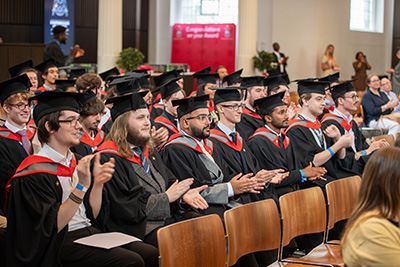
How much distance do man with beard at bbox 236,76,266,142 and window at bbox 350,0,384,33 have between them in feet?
48.2

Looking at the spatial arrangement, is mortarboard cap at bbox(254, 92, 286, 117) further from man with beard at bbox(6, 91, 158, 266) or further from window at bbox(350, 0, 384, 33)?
window at bbox(350, 0, 384, 33)

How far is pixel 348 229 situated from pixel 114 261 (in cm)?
164

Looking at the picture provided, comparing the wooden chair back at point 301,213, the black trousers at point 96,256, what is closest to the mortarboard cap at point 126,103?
the black trousers at point 96,256

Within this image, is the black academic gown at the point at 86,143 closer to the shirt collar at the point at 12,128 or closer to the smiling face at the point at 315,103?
the shirt collar at the point at 12,128

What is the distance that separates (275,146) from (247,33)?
11.1m

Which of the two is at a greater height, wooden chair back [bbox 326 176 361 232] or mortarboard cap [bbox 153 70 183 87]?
mortarboard cap [bbox 153 70 183 87]

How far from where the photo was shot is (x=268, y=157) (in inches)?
231

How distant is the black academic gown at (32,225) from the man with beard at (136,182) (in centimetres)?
57

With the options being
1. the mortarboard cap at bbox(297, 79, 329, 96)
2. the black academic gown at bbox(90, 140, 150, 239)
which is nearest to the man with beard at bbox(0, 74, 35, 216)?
the black academic gown at bbox(90, 140, 150, 239)

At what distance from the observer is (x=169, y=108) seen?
6.64 meters

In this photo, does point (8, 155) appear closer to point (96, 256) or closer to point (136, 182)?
point (136, 182)

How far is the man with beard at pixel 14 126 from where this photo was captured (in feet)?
14.8

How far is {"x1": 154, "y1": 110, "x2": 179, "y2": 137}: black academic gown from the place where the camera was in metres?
6.29

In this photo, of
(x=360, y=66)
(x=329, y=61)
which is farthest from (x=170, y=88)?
(x=360, y=66)
